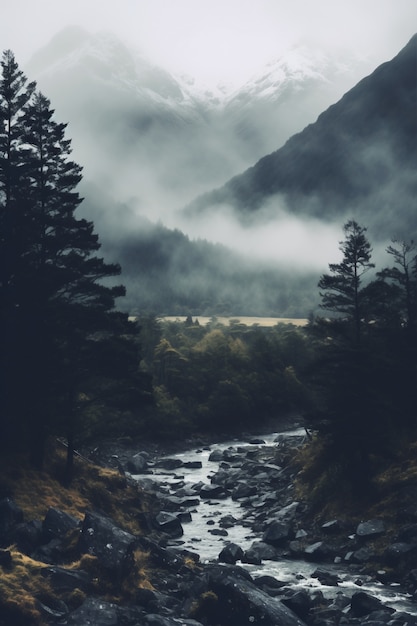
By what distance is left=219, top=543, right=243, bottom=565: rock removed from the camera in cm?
3785

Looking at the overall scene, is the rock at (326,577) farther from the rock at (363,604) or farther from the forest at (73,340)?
the forest at (73,340)

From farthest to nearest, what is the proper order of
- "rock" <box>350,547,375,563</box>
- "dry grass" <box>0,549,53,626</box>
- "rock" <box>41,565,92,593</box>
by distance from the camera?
"rock" <box>350,547,375,563</box>, "rock" <box>41,565,92,593</box>, "dry grass" <box>0,549,53,626</box>

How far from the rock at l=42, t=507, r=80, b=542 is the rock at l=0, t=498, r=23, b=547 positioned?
1.42 m

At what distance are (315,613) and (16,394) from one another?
2164 cm

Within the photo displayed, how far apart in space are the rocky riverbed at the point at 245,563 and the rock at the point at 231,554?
7cm

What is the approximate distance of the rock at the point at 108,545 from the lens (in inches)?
1122

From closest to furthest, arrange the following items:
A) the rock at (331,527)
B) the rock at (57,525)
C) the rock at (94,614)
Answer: the rock at (94,614)
the rock at (57,525)
the rock at (331,527)

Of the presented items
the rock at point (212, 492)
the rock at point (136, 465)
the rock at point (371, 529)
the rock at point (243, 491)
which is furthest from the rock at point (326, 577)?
the rock at point (136, 465)

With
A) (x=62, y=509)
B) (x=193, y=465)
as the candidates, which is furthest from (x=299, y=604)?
(x=193, y=465)

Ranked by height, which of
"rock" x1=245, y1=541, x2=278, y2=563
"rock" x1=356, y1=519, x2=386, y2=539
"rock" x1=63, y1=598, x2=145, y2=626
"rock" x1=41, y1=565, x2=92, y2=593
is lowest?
"rock" x1=245, y1=541, x2=278, y2=563

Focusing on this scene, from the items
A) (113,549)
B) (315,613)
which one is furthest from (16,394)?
(315,613)

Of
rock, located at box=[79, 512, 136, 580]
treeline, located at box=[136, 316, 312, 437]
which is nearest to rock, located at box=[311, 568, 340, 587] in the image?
rock, located at box=[79, 512, 136, 580]

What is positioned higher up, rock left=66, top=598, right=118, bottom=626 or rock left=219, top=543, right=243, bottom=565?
rock left=66, top=598, right=118, bottom=626

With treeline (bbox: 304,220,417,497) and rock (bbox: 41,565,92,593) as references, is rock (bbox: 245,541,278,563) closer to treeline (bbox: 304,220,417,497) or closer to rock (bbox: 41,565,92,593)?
treeline (bbox: 304,220,417,497)
